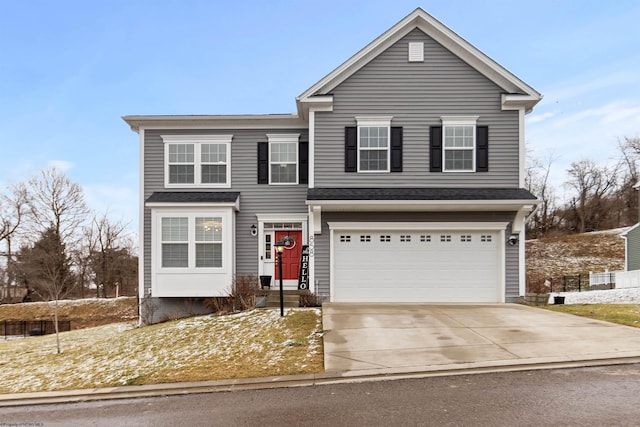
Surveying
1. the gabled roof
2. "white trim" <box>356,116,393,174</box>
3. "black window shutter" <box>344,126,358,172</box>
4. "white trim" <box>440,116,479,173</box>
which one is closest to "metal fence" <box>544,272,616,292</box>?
"white trim" <box>440,116,479,173</box>

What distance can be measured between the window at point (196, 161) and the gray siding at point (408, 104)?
11.0 feet

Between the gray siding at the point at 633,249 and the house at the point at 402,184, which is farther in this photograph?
the gray siding at the point at 633,249

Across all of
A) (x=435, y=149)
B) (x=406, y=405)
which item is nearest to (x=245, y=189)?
(x=435, y=149)

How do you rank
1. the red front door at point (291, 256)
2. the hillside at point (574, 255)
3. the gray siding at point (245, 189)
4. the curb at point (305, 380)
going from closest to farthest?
the curb at point (305, 380) → the red front door at point (291, 256) → the gray siding at point (245, 189) → the hillside at point (574, 255)

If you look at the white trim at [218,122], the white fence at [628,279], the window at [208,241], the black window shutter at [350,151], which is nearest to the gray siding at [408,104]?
the black window shutter at [350,151]

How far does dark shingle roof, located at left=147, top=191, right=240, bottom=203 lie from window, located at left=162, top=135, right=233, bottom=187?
0.32 meters

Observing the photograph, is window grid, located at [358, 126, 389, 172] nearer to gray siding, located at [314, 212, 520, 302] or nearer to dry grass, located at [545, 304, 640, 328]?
gray siding, located at [314, 212, 520, 302]

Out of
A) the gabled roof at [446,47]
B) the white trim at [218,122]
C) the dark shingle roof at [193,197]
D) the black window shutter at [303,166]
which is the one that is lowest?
the dark shingle roof at [193,197]

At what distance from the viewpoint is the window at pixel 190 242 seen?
14.3m

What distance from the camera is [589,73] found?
2431cm

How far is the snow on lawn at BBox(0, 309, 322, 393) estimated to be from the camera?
24.4 feet

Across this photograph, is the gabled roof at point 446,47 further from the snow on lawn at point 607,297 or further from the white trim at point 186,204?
the snow on lawn at point 607,297

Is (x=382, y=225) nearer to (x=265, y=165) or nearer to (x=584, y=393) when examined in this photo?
(x=265, y=165)

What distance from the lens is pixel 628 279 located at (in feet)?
66.9
